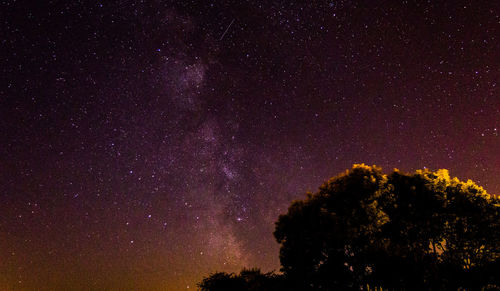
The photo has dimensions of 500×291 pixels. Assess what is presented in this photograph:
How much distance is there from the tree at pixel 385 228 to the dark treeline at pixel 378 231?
0.16 ft

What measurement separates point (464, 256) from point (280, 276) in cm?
1046

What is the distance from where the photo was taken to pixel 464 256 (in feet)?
57.2

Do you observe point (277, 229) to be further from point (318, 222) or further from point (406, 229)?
point (406, 229)

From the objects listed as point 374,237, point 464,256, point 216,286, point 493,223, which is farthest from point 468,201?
point 216,286

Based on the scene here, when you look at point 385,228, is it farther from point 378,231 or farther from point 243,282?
point 243,282

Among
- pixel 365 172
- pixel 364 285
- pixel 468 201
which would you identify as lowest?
pixel 364 285

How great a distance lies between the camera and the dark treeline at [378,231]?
1705 centimetres

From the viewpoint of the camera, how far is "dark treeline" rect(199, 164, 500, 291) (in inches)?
671

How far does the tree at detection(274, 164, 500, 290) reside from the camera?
17.0 metres

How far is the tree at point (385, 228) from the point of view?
1698cm

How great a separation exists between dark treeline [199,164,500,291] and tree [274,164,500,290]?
1.9 inches

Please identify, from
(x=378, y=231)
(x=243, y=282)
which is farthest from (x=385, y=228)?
(x=243, y=282)

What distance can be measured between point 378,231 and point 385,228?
2.72 ft

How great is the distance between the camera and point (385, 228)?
721 inches
